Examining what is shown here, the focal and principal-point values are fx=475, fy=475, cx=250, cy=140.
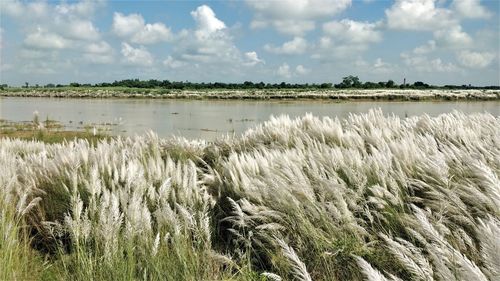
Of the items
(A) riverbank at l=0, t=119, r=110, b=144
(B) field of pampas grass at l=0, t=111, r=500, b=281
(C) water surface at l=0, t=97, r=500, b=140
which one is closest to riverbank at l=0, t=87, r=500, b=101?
(C) water surface at l=0, t=97, r=500, b=140

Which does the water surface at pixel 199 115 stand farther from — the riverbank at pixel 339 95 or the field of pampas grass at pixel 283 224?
the riverbank at pixel 339 95

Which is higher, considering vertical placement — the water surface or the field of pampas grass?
the field of pampas grass

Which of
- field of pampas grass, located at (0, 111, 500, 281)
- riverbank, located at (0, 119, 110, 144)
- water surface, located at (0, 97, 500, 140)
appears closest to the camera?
field of pampas grass, located at (0, 111, 500, 281)

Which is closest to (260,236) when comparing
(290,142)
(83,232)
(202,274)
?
(202,274)

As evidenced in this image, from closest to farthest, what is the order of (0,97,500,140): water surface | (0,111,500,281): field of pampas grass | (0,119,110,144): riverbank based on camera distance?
(0,111,500,281): field of pampas grass < (0,119,110,144): riverbank < (0,97,500,140): water surface

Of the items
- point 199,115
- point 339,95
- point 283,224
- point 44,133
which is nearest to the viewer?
point 283,224

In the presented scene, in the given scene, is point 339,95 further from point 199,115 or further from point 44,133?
point 44,133

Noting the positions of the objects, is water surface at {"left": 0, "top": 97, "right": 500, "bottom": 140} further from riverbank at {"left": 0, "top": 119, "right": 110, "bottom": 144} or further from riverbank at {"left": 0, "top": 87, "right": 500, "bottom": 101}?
riverbank at {"left": 0, "top": 87, "right": 500, "bottom": 101}

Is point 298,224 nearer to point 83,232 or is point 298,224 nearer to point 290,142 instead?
point 83,232

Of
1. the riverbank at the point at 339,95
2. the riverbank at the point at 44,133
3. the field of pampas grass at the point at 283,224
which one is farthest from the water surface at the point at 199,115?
the riverbank at the point at 339,95

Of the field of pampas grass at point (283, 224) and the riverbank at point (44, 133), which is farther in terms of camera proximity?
the riverbank at point (44, 133)

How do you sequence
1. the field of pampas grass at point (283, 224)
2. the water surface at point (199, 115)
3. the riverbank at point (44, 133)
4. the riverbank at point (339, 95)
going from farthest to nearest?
the riverbank at point (339, 95) → the water surface at point (199, 115) → the riverbank at point (44, 133) → the field of pampas grass at point (283, 224)

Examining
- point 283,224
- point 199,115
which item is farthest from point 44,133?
point 283,224

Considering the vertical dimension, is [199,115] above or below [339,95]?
below
